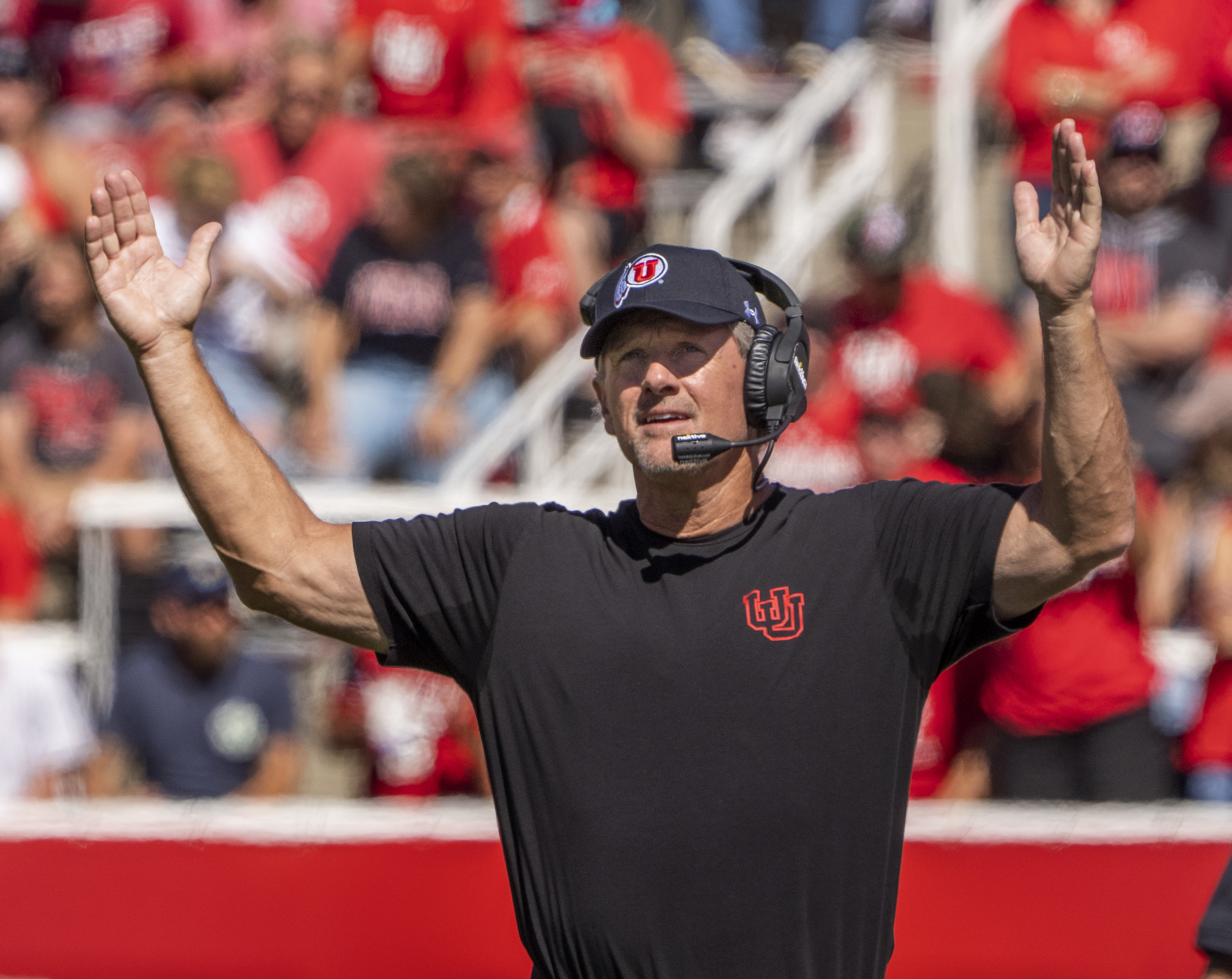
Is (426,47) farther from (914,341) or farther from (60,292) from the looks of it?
(914,341)

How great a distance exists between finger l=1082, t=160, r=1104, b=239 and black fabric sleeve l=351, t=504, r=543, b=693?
1.03m

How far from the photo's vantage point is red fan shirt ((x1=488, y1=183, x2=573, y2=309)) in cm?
693

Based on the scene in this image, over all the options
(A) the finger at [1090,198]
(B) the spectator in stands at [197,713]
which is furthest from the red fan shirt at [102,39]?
(A) the finger at [1090,198]

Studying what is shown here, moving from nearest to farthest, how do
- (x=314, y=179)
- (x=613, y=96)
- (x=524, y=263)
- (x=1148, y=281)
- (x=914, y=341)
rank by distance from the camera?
(x=914, y=341)
(x=1148, y=281)
(x=524, y=263)
(x=314, y=179)
(x=613, y=96)

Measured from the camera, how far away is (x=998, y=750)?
5.08 meters

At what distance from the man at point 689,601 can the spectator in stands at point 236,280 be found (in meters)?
3.96

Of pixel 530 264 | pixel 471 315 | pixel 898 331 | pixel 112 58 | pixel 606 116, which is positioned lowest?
pixel 898 331

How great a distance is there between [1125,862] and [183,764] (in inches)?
127

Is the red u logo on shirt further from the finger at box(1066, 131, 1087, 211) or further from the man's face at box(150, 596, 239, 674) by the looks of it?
the man's face at box(150, 596, 239, 674)

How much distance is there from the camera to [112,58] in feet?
27.0

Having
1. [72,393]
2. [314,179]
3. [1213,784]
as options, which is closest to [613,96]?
[314,179]

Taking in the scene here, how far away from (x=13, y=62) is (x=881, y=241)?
4408 millimetres

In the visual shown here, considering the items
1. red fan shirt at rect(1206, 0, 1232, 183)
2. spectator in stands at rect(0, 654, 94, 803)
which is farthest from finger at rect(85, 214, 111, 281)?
red fan shirt at rect(1206, 0, 1232, 183)

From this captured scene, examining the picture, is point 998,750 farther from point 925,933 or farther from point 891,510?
point 891,510
